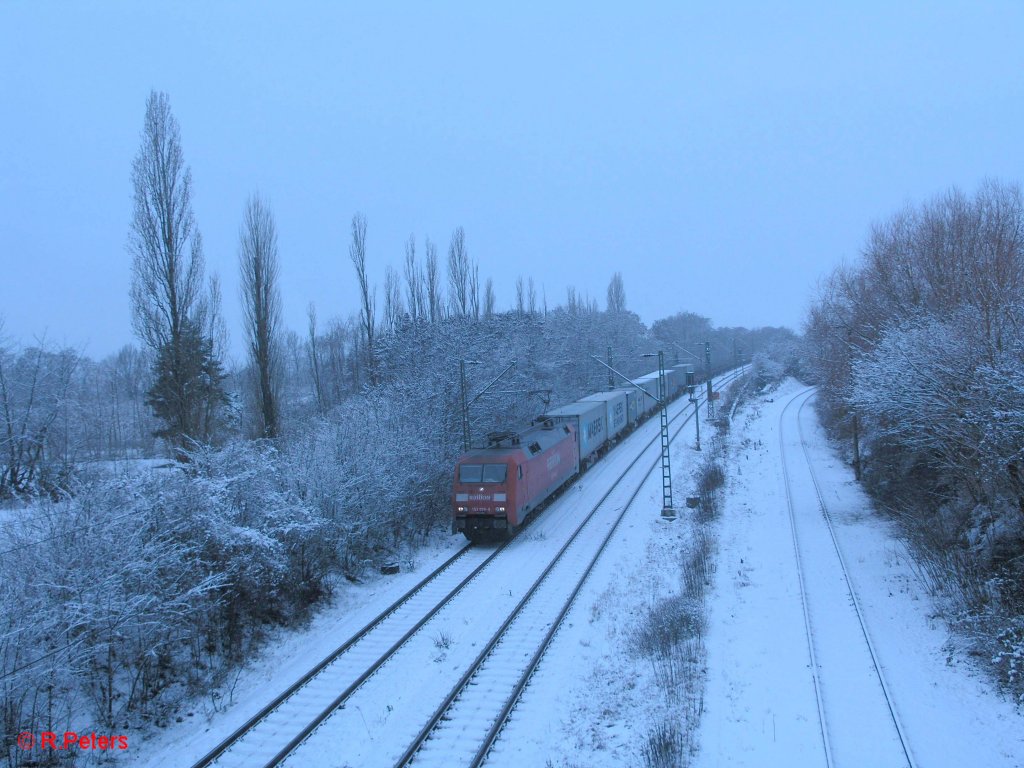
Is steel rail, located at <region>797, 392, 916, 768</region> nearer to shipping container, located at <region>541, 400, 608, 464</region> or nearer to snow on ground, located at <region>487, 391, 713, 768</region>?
snow on ground, located at <region>487, 391, 713, 768</region>

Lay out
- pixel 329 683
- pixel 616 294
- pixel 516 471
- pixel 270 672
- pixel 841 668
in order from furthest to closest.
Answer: pixel 616 294
pixel 516 471
pixel 270 672
pixel 329 683
pixel 841 668

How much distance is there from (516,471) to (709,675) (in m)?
8.39

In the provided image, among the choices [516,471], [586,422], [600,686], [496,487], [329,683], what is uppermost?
[586,422]

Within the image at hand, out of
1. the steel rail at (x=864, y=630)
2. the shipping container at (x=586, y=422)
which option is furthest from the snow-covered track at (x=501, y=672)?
the shipping container at (x=586, y=422)

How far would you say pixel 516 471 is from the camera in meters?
16.8

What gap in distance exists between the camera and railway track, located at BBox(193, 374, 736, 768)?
771 cm

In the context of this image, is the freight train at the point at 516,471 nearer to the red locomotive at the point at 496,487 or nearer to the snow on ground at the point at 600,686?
the red locomotive at the point at 496,487

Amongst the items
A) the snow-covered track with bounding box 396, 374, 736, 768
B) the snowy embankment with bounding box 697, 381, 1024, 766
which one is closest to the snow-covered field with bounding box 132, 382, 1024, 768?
the snowy embankment with bounding box 697, 381, 1024, 766

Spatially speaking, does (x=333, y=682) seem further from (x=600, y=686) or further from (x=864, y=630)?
(x=864, y=630)

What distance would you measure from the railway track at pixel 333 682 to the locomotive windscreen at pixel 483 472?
2.85 meters

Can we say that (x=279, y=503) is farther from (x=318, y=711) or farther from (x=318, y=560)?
(x=318, y=711)

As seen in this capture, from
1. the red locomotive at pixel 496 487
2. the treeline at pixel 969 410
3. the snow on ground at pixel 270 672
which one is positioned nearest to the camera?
the snow on ground at pixel 270 672

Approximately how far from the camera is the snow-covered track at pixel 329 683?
25.3 feet

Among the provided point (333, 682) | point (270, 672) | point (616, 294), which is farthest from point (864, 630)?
point (616, 294)
